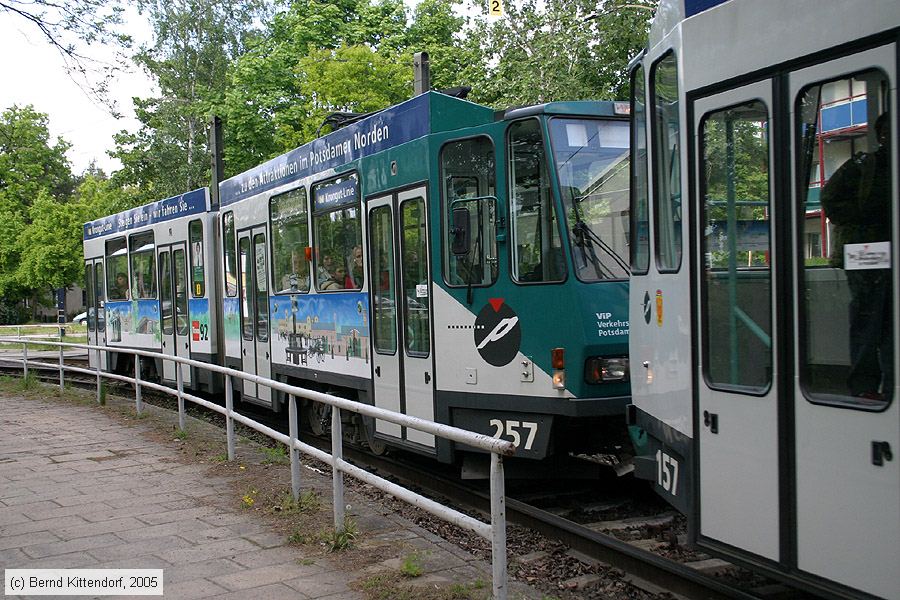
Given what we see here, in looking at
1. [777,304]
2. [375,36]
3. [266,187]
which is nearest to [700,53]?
[777,304]

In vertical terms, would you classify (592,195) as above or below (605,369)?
above

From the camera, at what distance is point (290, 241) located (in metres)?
11.8

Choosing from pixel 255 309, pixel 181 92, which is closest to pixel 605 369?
pixel 255 309

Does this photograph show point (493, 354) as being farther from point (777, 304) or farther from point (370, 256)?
point (777, 304)

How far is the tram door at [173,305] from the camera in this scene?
55.2 feet

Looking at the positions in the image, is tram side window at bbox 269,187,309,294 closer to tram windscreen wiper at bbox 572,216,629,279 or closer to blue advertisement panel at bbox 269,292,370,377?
blue advertisement panel at bbox 269,292,370,377

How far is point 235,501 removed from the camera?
7816 millimetres

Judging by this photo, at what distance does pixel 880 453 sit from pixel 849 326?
57 centimetres

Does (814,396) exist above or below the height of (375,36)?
below

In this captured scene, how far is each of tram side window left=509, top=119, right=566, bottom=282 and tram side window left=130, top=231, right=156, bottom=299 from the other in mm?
12306

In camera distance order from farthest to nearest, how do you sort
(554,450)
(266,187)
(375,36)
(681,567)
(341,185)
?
(375,36), (266,187), (341,185), (554,450), (681,567)

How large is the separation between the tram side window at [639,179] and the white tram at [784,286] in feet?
1.46

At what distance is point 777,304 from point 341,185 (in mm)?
6470

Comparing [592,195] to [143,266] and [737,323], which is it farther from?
[143,266]
